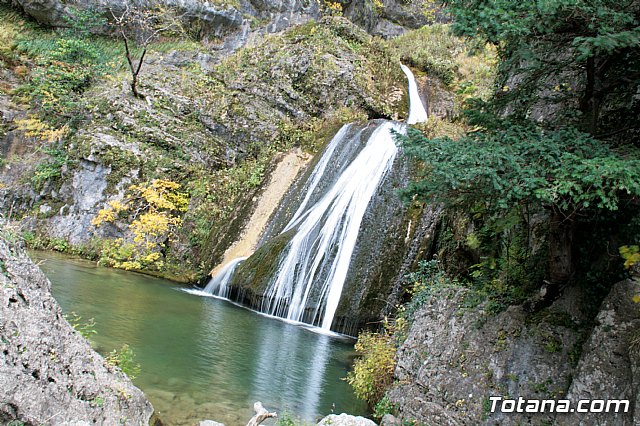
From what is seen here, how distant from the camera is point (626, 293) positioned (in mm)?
3809

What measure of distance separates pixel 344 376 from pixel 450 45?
18.1m

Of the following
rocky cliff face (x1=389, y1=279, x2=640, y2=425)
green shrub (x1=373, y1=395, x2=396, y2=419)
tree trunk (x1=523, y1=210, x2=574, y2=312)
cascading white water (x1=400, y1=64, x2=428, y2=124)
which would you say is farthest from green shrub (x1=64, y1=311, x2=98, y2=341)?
cascading white water (x1=400, y1=64, x2=428, y2=124)

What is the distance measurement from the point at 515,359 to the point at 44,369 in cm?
395

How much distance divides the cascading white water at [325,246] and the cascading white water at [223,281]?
1599mm

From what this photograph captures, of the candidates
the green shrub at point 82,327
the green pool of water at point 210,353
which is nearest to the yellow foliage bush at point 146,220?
the green pool of water at point 210,353

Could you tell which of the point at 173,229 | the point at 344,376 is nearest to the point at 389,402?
the point at 344,376

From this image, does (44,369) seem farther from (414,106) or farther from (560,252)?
(414,106)

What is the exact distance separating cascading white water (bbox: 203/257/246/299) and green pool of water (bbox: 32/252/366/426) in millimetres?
816

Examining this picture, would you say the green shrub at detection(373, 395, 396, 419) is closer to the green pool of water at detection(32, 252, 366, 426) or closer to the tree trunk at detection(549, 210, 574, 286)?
the green pool of water at detection(32, 252, 366, 426)

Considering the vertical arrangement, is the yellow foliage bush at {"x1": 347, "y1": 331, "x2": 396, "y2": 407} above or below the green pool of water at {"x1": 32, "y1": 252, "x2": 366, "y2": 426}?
above

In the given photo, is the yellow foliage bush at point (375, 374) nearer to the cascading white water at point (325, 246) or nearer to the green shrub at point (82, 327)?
the green shrub at point (82, 327)

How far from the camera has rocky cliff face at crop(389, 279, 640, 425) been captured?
3633mm

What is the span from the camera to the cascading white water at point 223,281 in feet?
38.2
